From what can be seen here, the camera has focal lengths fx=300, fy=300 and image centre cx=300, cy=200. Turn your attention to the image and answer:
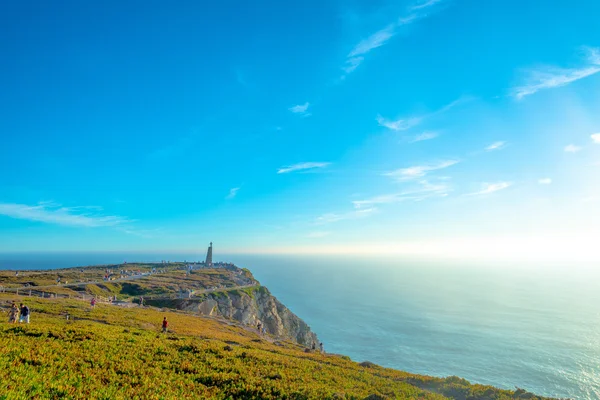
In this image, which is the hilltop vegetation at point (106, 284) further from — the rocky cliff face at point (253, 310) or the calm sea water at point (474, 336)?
the calm sea water at point (474, 336)

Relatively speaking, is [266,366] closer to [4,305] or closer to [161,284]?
[4,305]

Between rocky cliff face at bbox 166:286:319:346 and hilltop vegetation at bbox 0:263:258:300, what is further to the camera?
rocky cliff face at bbox 166:286:319:346

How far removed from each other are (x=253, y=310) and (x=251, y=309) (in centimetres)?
107

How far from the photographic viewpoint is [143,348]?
17875 mm

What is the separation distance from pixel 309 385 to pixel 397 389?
631cm

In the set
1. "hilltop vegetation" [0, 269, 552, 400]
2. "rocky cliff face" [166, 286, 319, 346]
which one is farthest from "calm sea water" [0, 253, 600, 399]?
"hilltop vegetation" [0, 269, 552, 400]

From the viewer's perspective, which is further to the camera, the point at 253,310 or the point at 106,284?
the point at 253,310

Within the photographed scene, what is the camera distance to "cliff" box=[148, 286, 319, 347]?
6241 centimetres

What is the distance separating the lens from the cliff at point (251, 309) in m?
62.4

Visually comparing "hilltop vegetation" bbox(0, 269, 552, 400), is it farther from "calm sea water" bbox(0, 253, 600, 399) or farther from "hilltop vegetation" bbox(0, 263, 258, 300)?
"calm sea water" bbox(0, 253, 600, 399)

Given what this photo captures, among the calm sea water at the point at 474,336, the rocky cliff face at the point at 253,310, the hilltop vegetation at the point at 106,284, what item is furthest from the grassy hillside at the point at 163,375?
the calm sea water at the point at 474,336

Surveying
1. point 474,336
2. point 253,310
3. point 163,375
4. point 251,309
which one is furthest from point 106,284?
point 474,336

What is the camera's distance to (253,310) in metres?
79.8

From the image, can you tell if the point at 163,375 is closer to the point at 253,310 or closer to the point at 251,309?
the point at 251,309
